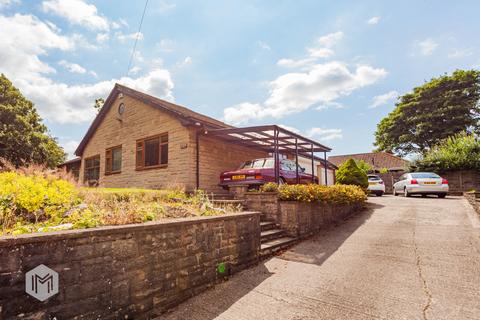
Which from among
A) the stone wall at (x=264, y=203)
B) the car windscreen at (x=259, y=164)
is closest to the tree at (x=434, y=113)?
the car windscreen at (x=259, y=164)

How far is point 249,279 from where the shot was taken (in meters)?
4.57

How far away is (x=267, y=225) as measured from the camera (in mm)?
6996

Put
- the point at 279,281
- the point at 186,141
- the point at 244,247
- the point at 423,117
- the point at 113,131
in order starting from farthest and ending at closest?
the point at 423,117
the point at 113,131
the point at 186,141
the point at 244,247
the point at 279,281

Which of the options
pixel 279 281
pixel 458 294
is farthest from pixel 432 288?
pixel 279 281

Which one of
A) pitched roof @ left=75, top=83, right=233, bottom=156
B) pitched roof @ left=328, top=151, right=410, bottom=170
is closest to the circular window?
pitched roof @ left=75, top=83, right=233, bottom=156

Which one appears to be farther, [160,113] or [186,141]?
[160,113]

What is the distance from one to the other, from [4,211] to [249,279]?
3.99 meters

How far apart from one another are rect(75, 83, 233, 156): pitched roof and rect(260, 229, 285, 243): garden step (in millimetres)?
5913

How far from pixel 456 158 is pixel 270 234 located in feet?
63.0

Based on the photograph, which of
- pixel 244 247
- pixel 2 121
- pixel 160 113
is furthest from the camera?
pixel 2 121

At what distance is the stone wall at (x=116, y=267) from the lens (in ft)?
7.91

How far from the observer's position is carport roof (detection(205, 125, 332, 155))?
9688 millimetres

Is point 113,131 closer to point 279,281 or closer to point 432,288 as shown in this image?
point 279,281

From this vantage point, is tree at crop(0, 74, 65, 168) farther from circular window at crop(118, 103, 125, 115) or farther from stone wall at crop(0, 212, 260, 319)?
stone wall at crop(0, 212, 260, 319)
